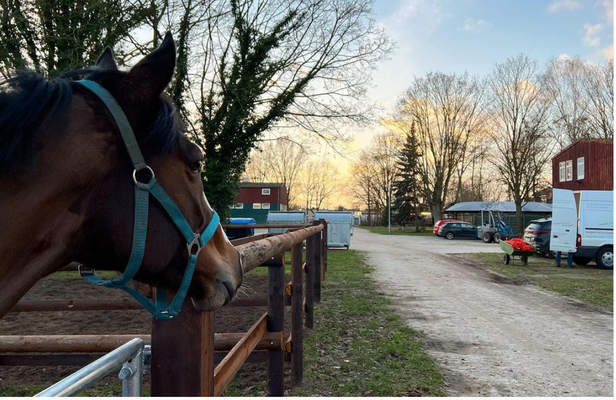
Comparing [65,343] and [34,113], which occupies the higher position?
[34,113]

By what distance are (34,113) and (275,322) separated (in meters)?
2.18

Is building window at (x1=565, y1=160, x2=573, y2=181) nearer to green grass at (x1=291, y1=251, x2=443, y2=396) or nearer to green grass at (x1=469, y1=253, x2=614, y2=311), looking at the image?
green grass at (x1=469, y1=253, x2=614, y2=311)

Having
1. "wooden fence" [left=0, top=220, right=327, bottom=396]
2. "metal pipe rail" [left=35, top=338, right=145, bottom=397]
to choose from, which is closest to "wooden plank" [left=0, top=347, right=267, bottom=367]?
"wooden fence" [left=0, top=220, right=327, bottom=396]

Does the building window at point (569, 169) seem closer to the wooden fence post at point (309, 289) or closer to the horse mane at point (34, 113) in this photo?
the wooden fence post at point (309, 289)

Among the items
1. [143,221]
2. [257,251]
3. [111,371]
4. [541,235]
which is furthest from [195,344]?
[541,235]

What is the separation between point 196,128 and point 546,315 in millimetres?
11374

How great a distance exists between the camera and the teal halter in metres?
1.15

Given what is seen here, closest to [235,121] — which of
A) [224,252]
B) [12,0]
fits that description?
[12,0]

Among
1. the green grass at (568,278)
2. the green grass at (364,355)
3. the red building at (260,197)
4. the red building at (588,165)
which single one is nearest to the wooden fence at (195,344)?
the green grass at (364,355)

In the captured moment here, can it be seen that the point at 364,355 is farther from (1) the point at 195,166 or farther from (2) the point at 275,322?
(1) the point at 195,166

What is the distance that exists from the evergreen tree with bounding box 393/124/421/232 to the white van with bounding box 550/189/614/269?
98.1 ft

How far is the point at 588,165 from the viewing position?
Answer: 25547 millimetres

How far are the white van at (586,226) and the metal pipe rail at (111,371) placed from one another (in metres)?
14.6

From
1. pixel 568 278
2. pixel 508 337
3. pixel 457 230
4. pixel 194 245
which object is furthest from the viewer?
pixel 457 230
